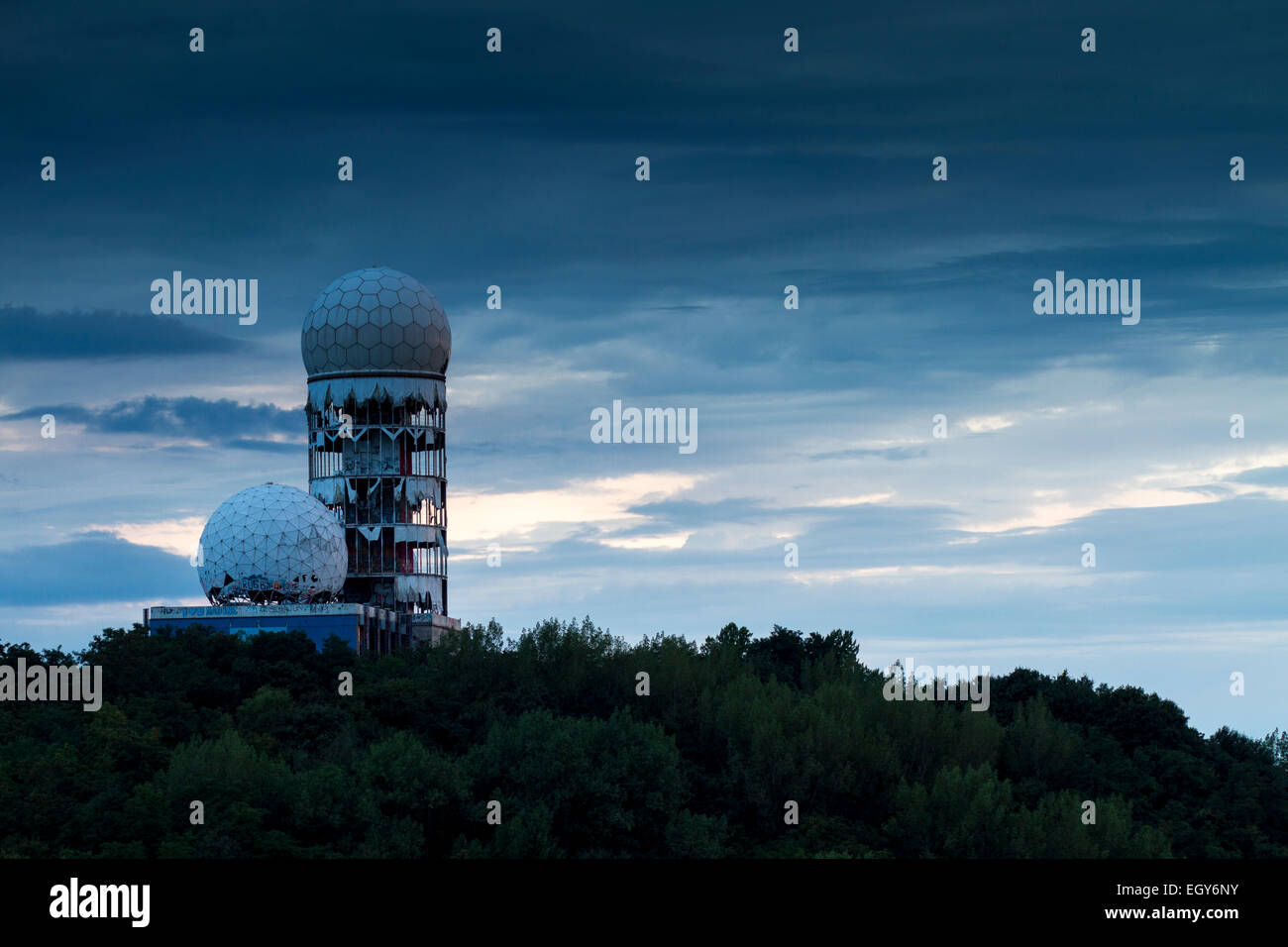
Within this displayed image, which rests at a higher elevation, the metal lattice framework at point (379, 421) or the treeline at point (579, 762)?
the metal lattice framework at point (379, 421)

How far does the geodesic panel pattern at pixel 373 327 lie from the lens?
9875cm

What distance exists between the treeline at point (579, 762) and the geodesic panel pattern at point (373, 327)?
1894 centimetres

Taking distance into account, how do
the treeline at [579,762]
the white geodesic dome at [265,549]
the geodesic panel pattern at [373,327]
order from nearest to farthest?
the treeline at [579,762], the white geodesic dome at [265,549], the geodesic panel pattern at [373,327]

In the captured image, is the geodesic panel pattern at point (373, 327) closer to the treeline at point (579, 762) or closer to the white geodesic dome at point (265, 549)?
the white geodesic dome at point (265, 549)

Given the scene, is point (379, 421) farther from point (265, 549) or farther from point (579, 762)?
point (579, 762)

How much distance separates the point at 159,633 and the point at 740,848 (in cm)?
3475

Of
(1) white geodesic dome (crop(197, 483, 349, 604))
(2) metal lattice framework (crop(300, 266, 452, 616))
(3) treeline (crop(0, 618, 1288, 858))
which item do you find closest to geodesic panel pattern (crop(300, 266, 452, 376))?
(2) metal lattice framework (crop(300, 266, 452, 616))

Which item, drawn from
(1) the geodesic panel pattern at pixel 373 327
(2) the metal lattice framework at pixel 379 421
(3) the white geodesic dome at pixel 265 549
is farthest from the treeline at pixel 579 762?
(1) the geodesic panel pattern at pixel 373 327

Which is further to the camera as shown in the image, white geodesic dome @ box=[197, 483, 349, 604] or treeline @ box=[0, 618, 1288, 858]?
white geodesic dome @ box=[197, 483, 349, 604]

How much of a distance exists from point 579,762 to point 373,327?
41.0 meters

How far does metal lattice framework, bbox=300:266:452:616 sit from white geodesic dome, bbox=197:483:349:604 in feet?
30.0

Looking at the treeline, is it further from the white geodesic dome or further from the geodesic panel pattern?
the geodesic panel pattern

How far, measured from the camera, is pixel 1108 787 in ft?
275

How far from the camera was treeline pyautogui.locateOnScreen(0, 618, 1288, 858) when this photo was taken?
60.3m
